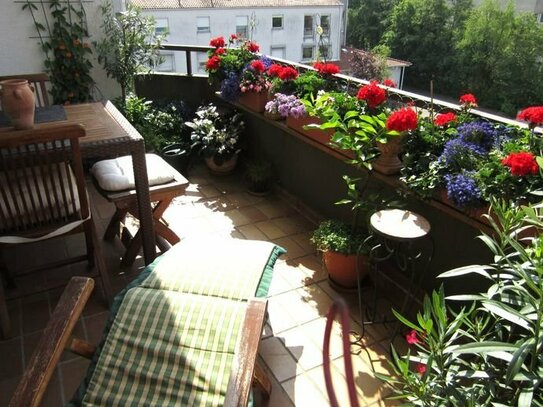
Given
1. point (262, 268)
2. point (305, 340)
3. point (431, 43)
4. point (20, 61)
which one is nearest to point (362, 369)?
point (305, 340)

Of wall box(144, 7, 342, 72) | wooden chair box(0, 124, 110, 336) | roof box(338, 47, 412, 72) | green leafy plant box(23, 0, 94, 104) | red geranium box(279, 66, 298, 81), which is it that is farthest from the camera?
roof box(338, 47, 412, 72)

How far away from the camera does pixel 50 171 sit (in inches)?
76.7

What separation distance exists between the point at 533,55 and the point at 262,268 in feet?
87.4

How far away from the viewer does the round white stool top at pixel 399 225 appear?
5.88 ft

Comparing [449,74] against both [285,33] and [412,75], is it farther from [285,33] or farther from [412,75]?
[285,33]

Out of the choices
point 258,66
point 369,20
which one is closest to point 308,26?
point 369,20

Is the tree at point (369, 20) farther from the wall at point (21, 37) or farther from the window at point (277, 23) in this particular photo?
the wall at point (21, 37)

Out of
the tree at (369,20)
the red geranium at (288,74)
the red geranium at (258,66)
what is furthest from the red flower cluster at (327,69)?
the tree at (369,20)

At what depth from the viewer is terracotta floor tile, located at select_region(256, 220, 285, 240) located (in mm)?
3053

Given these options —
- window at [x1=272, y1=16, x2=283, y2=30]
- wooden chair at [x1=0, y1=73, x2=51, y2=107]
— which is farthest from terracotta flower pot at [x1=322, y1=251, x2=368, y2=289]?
window at [x1=272, y1=16, x2=283, y2=30]

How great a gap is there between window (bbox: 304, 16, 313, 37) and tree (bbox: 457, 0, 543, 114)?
9546mm

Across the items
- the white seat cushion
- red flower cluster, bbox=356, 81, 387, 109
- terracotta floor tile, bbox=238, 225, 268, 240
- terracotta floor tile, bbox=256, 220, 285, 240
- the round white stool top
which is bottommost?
terracotta floor tile, bbox=238, 225, 268, 240

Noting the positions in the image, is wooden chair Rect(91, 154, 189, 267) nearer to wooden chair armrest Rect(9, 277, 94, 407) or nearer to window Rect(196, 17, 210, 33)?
wooden chair armrest Rect(9, 277, 94, 407)

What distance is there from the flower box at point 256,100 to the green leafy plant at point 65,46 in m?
1.61
